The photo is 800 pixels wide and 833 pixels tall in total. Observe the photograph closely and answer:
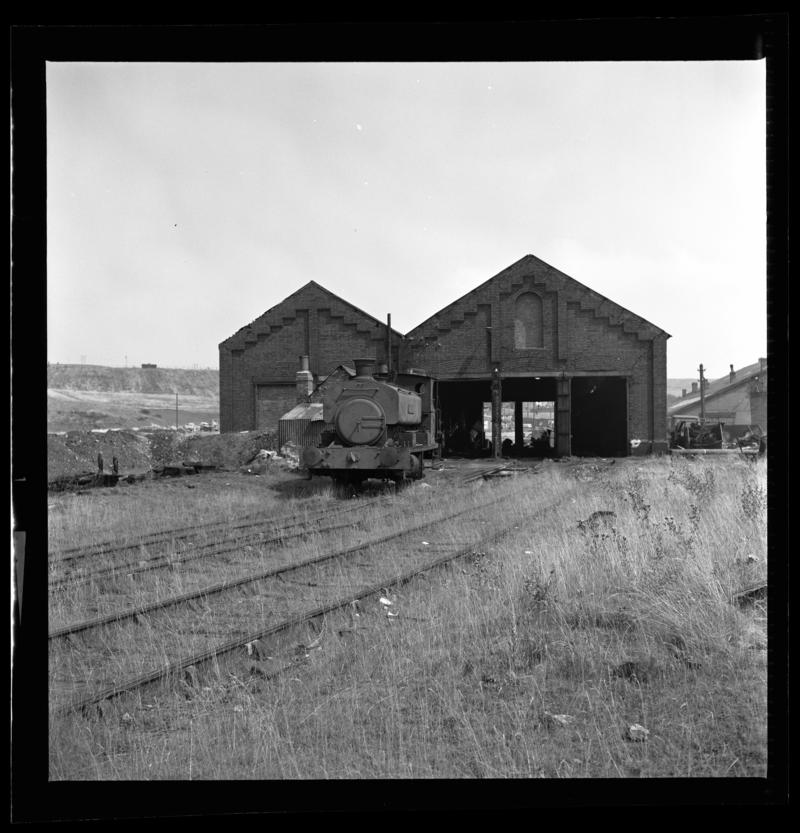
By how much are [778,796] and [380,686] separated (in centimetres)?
223

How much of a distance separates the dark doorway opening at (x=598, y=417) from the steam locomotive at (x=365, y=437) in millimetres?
15018

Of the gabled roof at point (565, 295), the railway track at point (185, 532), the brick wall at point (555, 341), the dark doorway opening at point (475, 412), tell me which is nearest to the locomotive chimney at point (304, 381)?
the brick wall at point (555, 341)

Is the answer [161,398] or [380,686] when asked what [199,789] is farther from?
[161,398]

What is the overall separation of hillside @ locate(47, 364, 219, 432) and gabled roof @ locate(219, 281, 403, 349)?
24910 mm

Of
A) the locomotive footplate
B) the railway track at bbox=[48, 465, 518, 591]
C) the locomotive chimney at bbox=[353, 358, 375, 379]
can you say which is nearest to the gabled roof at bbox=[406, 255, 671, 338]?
the locomotive chimney at bbox=[353, 358, 375, 379]

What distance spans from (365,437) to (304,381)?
40.0 ft

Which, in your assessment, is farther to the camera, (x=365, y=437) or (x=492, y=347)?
(x=492, y=347)

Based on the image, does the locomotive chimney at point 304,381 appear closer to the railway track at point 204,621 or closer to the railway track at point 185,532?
the railway track at point 185,532

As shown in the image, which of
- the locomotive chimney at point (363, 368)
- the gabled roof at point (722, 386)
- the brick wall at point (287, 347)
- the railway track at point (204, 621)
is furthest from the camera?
the gabled roof at point (722, 386)

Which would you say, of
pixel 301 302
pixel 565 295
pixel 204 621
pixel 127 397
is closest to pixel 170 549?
pixel 204 621

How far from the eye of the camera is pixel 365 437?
1391 centimetres

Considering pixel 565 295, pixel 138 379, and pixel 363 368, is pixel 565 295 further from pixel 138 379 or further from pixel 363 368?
pixel 138 379

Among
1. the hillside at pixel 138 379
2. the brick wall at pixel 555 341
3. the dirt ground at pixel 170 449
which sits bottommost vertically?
the dirt ground at pixel 170 449

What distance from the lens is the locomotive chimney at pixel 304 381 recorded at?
83.8 feet
